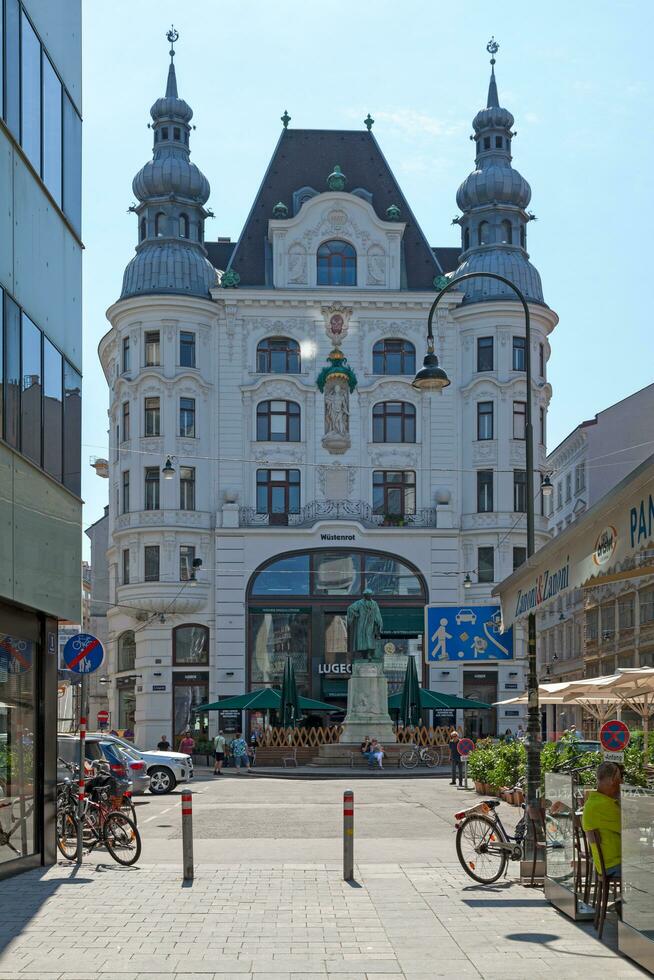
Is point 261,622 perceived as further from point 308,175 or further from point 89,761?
point 89,761

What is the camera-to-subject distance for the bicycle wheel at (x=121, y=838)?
1808 cm

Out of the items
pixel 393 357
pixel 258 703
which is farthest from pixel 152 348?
pixel 258 703

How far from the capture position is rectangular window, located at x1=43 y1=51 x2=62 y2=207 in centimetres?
1888

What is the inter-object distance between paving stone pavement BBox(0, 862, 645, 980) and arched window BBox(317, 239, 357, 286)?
4779 centimetres

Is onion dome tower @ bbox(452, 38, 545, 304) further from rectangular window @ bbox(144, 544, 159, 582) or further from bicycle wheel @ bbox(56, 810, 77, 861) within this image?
bicycle wheel @ bbox(56, 810, 77, 861)

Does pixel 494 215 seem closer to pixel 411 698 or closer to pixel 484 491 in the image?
pixel 484 491

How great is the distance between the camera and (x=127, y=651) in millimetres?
62406

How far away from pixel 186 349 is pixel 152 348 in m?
1.49

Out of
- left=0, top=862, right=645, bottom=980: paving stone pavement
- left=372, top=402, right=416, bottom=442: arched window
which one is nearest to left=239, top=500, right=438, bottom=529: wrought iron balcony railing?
left=372, top=402, right=416, bottom=442: arched window

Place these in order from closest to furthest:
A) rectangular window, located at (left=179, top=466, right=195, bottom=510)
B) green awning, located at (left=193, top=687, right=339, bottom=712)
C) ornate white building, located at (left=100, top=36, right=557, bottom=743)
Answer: green awning, located at (left=193, top=687, right=339, bottom=712) < ornate white building, located at (left=100, top=36, right=557, bottom=743) < rectangular window, located at (left=179, top=466, right=195, bottom=510)

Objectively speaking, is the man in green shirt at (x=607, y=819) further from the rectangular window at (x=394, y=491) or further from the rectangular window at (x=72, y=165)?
the rectangular window at (x=394, y=491)

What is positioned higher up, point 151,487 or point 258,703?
point 151,487

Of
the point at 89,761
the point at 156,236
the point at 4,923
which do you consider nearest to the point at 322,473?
the point at 156,236

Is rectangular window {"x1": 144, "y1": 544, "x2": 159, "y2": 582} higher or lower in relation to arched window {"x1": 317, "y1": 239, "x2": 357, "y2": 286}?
lower
